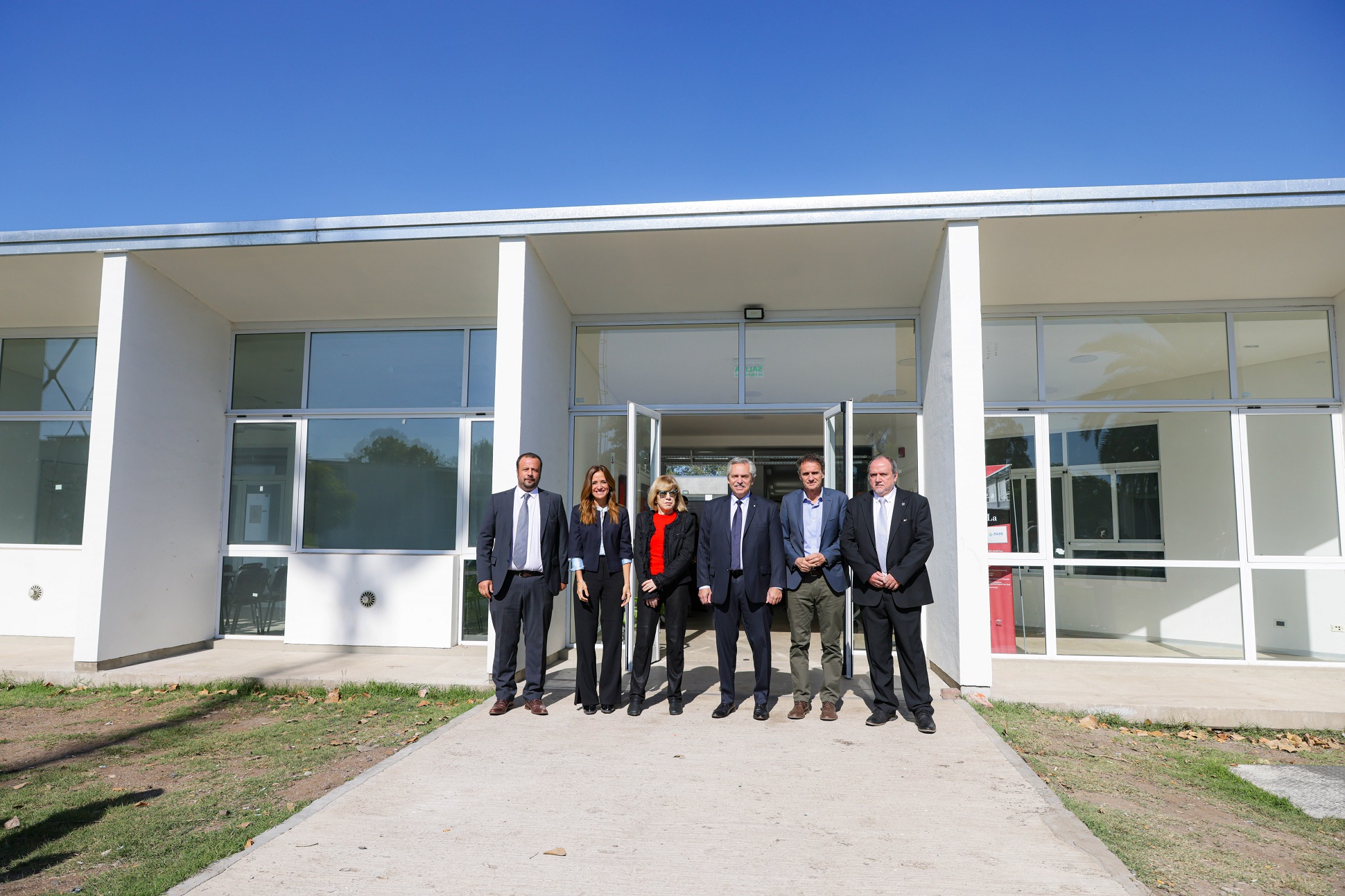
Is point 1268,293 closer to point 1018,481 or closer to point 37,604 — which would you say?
point 1018,481

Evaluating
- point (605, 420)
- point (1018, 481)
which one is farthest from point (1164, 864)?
point (605, 420)

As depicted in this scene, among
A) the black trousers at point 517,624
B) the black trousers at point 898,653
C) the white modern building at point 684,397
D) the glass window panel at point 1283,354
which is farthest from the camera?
the glass window panel at point 1283,354

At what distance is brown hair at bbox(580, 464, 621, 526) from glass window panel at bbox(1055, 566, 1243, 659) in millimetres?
4438

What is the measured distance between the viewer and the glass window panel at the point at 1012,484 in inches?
288

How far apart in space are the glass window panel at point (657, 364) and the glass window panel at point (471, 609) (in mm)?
2042

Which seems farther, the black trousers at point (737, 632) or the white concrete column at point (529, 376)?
the white concrete column at point (529, 376)

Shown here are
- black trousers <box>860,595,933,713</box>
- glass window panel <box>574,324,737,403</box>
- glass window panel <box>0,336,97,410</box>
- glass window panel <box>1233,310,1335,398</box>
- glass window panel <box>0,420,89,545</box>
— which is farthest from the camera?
glass window panel <box>0,336,97,410</box>

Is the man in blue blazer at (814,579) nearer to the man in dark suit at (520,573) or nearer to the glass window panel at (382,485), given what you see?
the man in dark suit at (520,573)

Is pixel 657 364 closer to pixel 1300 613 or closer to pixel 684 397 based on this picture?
pixel 684 397

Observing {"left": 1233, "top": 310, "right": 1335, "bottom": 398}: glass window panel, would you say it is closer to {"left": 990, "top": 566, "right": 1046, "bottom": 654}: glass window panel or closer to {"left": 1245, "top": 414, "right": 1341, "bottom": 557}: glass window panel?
{"left": 1245, "top": 414, "right": 1341, "bottom": 557}: glass window panel

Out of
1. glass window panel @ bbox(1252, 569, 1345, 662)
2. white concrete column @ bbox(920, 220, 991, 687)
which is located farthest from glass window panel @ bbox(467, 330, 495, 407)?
glass window panel @ bbox(1252, 569, 1345, 662)

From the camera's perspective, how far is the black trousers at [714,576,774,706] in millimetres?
5141

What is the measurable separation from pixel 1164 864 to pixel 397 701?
4798 mm

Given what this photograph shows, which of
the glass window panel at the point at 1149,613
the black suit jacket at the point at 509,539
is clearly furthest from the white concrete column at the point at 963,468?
the black suit jacket at the point at 509,539
